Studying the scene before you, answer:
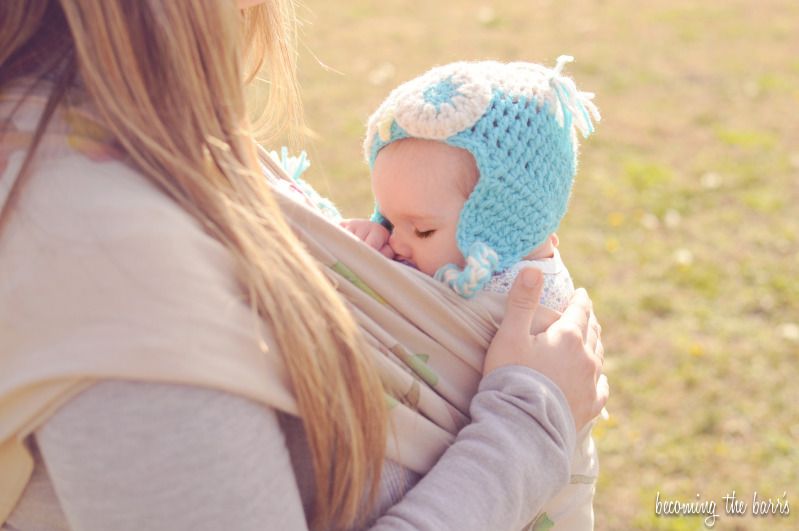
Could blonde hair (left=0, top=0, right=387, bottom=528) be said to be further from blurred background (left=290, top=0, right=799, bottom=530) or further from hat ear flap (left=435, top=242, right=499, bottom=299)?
blurred background (left=290, top=0, right=799, bottom=530)

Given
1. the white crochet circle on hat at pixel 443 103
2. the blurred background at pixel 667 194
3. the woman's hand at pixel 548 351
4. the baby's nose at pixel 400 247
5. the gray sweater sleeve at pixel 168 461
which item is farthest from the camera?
the blurred background at pixel 667 194

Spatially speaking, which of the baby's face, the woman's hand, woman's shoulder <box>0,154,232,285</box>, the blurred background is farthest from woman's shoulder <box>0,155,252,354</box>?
the blurred background

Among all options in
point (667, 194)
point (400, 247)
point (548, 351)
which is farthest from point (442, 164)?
point (667, 194)

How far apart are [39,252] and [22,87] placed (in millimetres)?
235

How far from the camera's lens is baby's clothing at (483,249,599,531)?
1.57 meters

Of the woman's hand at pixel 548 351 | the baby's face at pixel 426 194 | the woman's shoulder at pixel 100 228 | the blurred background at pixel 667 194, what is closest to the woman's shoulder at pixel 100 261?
the woman's shoulder at pixel 100 228

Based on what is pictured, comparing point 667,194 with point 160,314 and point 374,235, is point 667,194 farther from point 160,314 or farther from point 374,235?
point 160,314

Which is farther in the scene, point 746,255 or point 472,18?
point 472,18

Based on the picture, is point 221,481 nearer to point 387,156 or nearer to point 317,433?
point 317,433

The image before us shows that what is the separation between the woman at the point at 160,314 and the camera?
3.16ft

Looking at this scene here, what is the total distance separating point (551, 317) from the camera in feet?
5.13

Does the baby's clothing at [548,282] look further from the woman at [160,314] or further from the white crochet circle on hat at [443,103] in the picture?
the woman at [160,314]

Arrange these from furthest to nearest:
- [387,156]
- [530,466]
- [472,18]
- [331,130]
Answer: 1. [472,18]
2. [331,130]
3. [387,156]
4. [530,466]

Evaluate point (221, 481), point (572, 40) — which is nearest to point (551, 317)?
point (221, 481)
